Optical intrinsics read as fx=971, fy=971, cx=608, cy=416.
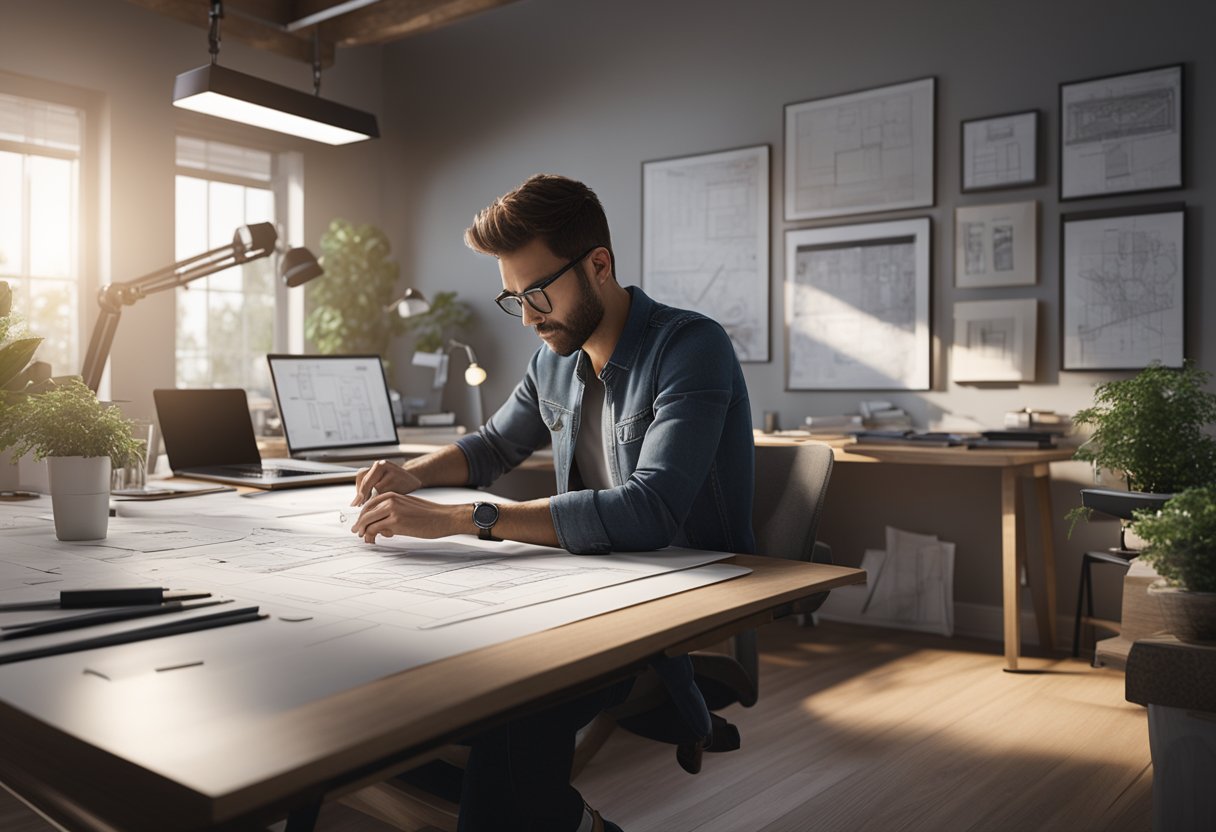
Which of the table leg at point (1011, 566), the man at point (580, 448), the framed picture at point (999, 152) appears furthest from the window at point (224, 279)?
the table leg at point (1011, 566)

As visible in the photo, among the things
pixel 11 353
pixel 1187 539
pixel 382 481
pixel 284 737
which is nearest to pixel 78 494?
pixel 11 353

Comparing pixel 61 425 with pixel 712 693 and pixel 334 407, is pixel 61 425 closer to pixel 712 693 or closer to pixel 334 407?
pixel 712 693

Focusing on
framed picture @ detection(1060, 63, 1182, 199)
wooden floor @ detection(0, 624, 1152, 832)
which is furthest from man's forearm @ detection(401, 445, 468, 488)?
framed picture @ detection(1060, 63, 1182, 199)

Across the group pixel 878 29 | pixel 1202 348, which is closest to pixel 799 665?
pixel 1202 348

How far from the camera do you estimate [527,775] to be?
1258 millimetres

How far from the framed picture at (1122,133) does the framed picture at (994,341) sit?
45cm

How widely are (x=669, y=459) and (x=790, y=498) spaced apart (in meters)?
0.37

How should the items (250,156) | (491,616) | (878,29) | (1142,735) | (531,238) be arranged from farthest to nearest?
(250,156), (878,29), (1142,735), (531,238), (491,616)

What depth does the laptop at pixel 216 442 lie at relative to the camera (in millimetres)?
2426

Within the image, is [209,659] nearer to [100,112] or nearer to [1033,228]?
[1033,228]

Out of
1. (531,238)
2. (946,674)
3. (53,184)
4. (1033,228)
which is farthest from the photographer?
(53,184)

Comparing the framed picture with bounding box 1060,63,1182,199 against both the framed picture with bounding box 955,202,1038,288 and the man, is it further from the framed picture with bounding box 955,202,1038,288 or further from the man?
the man

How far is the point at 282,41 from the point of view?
4344 mm

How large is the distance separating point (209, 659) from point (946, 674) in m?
2.80
